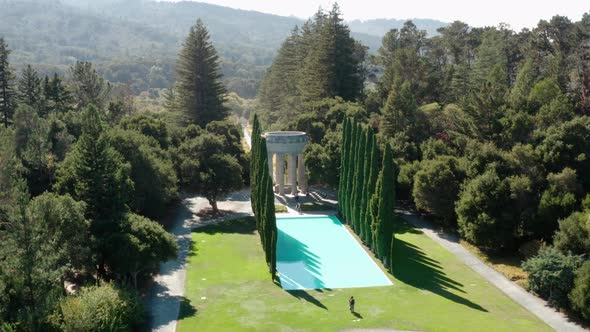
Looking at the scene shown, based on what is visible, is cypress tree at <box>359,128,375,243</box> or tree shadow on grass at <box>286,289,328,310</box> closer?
tree shadow on grass at <box>286,289,328,310</box>

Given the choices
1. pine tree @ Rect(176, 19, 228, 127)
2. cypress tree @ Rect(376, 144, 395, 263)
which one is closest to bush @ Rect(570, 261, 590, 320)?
cypress tree @ Rect(376, 144, 395, 263)

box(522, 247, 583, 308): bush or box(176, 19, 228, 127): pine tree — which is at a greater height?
box(176, 19, 228, 127): pine tree

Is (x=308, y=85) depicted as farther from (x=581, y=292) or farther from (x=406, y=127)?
(x=581, y=292)

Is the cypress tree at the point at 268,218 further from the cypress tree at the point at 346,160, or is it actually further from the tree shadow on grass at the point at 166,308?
the cypress tree at the point at 346,160

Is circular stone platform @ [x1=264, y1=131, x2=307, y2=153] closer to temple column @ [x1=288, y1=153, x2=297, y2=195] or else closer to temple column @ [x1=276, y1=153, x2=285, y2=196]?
temple column @ [x1=288, y1=153, x2=297, y2=195]

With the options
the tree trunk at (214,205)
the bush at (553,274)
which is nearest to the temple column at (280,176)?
the tree trunk at (214,205)

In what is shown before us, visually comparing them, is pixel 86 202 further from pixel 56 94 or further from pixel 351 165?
pixel 56 94

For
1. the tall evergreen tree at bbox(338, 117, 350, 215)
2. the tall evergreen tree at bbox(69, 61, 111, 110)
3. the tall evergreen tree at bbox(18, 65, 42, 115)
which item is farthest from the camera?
the tall evergreen tree at bbox(69, 61, 111, 110)
